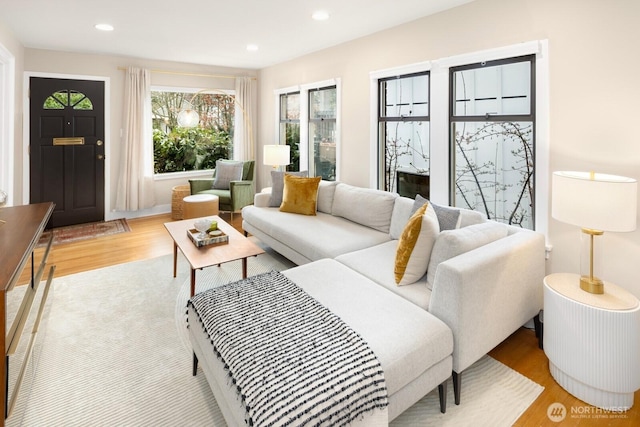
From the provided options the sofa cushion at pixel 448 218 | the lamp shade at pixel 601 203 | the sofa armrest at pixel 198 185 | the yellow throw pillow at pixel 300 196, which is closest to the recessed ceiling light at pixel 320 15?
the yellow throw pillow at pixel 300 196

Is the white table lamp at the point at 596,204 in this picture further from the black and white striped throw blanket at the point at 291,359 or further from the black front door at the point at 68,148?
the black front door at the point at 68,148

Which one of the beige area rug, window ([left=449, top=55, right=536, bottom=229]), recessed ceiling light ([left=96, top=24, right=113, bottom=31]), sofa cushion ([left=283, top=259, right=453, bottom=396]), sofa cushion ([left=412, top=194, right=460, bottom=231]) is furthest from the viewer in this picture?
recessed ceiling light ([left=96, top=24, right=113, bottom=31])

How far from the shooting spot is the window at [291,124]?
5659 mm

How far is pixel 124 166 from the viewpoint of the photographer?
215 inches

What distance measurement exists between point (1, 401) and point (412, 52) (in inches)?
149

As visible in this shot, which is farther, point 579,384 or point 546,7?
point 546,7

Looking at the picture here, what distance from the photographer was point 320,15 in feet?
11.1

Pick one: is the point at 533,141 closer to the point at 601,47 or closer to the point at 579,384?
the point at 601,47

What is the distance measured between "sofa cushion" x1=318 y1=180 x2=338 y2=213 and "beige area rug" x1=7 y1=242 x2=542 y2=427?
1.80 m

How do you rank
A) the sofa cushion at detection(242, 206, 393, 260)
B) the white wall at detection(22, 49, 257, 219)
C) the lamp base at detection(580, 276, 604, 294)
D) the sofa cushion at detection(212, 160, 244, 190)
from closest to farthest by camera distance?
1. the lamp base at detection(580, 276, 604, 294)
2. the sofa cushion at detection(242, 206, 393, 260)
3. the white wall at detection(22, 49, 257, 219)
4. the sofa cushion at detection(212, 160, 244, 190)

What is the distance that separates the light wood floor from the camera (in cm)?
177

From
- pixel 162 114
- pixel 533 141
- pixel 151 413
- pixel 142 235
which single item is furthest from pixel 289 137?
pixel 151 413

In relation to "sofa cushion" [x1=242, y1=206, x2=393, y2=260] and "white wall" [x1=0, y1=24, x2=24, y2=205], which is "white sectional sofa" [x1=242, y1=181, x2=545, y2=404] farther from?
"white wall" [x1=0, y1=24, x2=24, y2=205]

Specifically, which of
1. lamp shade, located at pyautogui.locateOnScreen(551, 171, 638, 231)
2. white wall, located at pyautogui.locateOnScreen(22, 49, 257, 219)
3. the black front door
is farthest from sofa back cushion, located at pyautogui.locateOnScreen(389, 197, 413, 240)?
the black front door
